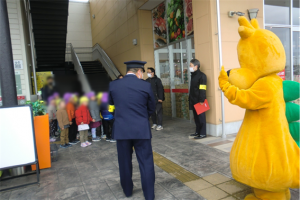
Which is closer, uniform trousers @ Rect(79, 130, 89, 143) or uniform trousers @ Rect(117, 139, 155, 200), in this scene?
uniform trousers @ Rect(117, 139, 155, 200)

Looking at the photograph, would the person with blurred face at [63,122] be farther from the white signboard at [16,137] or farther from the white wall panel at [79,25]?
the white wall panel at [79,25]

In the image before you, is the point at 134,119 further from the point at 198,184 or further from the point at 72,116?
the point at 72,116

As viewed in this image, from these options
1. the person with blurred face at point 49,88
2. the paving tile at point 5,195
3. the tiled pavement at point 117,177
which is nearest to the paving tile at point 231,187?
the tiled pavement at point 117,177

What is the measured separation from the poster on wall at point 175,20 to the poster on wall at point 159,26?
284 mm

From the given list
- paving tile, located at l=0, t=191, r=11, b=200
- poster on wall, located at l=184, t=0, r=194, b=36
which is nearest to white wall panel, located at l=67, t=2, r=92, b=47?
poster on wall, located at l=184, t=0, r=194, b=36

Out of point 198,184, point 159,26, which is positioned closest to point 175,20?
point 159,26

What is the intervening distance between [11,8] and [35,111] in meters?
4.40

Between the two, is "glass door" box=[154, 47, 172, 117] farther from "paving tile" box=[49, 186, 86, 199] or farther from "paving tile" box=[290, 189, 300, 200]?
"paving tile" box=[290, 189, 300, 200]

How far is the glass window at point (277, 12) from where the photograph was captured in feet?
19.6

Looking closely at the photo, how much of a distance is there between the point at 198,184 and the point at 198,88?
252 cm

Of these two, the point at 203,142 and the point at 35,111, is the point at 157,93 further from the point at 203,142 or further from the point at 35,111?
the point at 35,111

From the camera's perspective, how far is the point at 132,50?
8531 mm

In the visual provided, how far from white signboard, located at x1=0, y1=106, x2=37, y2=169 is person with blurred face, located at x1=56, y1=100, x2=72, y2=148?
156 cm

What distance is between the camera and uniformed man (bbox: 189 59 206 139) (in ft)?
15.9
